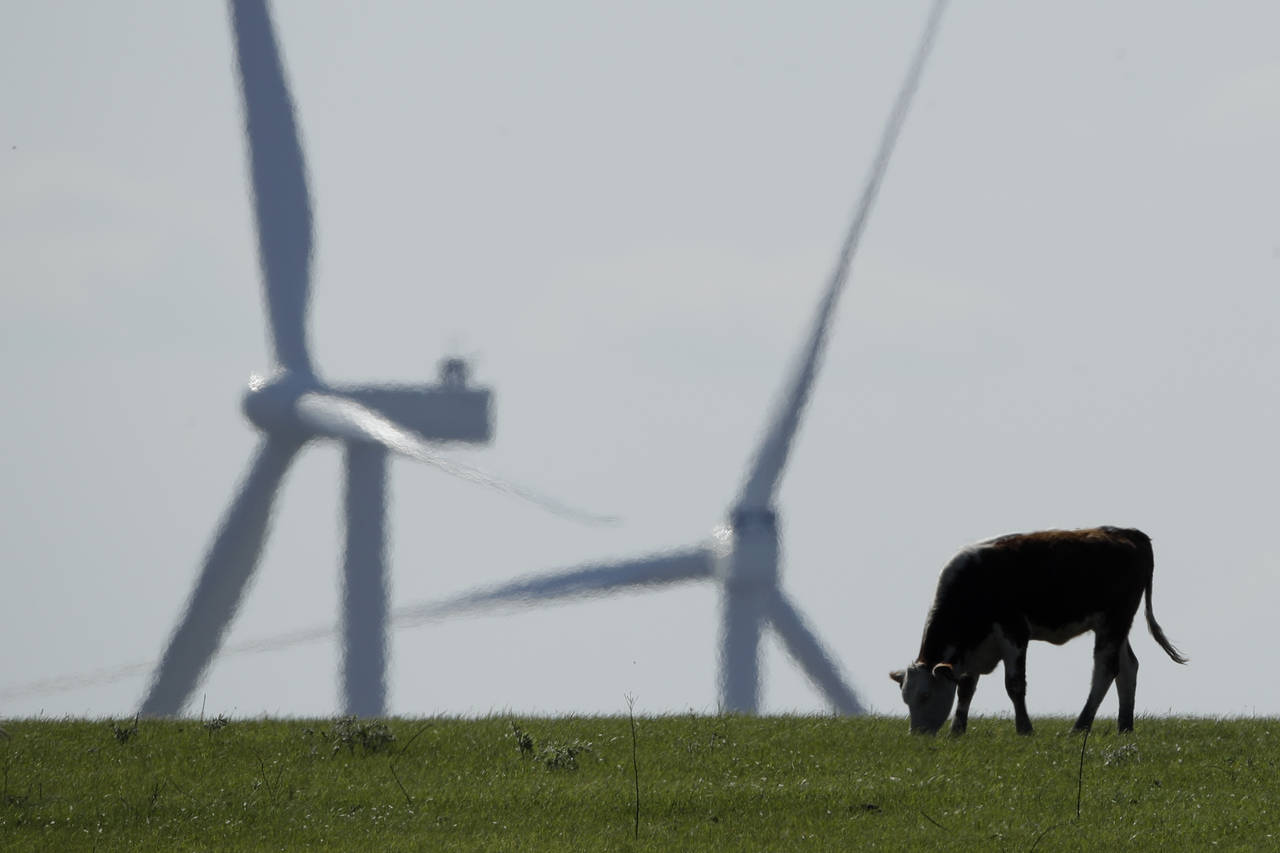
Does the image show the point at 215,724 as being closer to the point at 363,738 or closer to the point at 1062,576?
the point at 363,738

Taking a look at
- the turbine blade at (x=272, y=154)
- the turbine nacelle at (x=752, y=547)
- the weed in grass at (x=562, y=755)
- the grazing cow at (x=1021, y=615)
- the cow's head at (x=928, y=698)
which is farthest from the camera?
the turbine nacelle at (x=752, y=547)

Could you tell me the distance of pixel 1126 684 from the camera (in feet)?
70.7

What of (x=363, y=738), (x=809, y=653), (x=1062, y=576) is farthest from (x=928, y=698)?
(x=809, y=653)

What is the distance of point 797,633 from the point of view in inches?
2165

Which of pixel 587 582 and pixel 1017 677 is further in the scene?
pixel 587 582

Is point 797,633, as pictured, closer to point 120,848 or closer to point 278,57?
point 278,57

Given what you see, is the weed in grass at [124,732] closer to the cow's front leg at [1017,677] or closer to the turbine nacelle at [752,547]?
the cow's front leg at [1017,677]

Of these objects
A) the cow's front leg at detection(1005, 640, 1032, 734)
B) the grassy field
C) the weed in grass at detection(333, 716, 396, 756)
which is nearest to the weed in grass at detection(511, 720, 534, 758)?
the grassy field

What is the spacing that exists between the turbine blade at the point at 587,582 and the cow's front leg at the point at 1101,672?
3238 centimetres

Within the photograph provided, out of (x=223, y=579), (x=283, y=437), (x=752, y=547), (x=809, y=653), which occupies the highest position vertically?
(x=283, y=437)

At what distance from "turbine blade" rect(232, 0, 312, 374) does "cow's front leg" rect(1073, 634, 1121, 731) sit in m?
34.6

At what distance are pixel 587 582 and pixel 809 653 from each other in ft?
20.6

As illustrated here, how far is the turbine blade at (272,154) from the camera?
5247 centimetres

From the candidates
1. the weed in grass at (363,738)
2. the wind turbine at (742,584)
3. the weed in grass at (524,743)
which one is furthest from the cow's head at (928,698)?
the wind turbine at (742,584)
